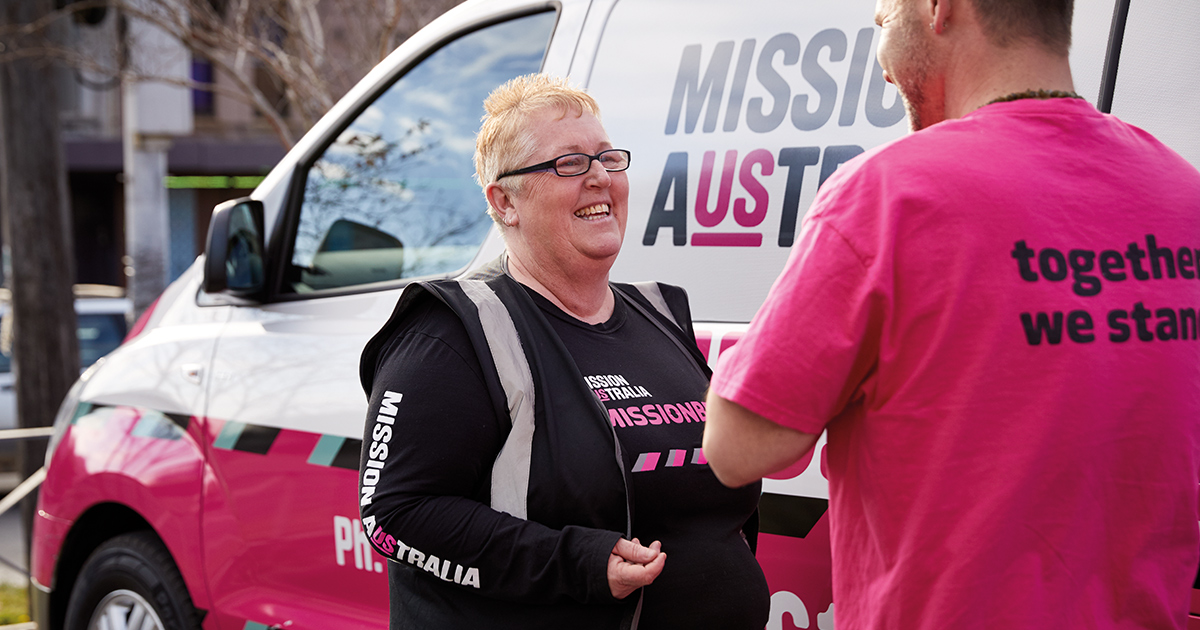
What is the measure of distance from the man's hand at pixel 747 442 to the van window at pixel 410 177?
1.54 meters

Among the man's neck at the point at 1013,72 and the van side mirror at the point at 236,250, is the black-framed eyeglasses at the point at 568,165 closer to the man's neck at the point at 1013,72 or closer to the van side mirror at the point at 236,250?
the man's neck at the point at 1013,72

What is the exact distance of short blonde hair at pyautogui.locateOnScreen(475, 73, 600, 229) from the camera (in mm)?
1907

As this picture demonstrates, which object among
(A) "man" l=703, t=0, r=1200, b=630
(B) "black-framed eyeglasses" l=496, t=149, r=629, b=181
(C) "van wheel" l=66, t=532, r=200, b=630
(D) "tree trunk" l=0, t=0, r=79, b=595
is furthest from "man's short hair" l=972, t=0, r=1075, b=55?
(D) "tree trunk" l=0, t=0, r=79, b=595

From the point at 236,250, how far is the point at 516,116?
1.38 meters

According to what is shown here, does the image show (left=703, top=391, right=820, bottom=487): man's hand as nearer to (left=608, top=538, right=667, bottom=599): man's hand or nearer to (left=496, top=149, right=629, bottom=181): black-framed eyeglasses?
(left=608, top=538, right=667, bottom=599): man's hand

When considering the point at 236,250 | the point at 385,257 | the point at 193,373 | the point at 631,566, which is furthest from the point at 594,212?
the point at 193,373

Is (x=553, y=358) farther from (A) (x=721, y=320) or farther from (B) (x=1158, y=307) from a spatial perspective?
(B) (x=1158, y=307)

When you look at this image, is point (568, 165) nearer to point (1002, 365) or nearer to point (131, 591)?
point (1002, 365)

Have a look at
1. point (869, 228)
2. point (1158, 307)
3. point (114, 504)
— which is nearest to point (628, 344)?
point (869, 228)

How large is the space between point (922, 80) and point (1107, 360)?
41 cm

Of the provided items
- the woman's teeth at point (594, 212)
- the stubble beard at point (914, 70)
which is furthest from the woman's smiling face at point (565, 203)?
the stubble beard at point (914, 70)

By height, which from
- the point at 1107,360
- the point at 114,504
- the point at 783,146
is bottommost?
the point at 114,504

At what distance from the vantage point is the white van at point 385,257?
2.01m

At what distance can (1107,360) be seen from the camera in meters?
1.17
